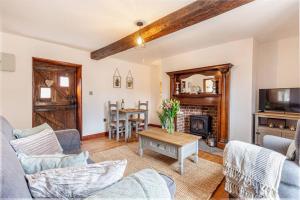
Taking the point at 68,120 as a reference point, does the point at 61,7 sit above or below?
above

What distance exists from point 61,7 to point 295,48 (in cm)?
431

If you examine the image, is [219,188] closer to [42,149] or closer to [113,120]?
[42,149]

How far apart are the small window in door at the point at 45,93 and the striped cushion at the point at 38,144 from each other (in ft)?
7.06

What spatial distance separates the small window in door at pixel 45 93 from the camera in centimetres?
345

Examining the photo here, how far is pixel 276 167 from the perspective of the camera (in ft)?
4.31

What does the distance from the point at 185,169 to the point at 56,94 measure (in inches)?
130

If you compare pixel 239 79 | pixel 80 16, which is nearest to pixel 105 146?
pixel 80 16

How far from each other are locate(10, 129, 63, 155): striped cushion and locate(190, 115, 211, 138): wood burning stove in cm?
322

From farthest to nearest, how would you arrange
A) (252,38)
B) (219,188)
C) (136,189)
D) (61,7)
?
(252,38) < (61,7) < (219,188) < (136,189)

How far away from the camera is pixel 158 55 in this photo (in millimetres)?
4469

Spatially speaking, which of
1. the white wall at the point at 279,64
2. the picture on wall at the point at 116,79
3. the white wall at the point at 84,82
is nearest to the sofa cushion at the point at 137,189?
the white wall at the point at 84,82

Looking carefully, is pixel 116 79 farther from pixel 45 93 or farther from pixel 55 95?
pixel 45 93

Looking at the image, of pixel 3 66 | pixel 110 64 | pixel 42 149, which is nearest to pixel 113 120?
pixel 110 64

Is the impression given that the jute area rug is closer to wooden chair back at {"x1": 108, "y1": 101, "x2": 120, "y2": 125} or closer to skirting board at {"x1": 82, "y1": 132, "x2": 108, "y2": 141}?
wooden chair back at {"x1": 108, "y1": 101, "x2": 120, "y2": 125}
